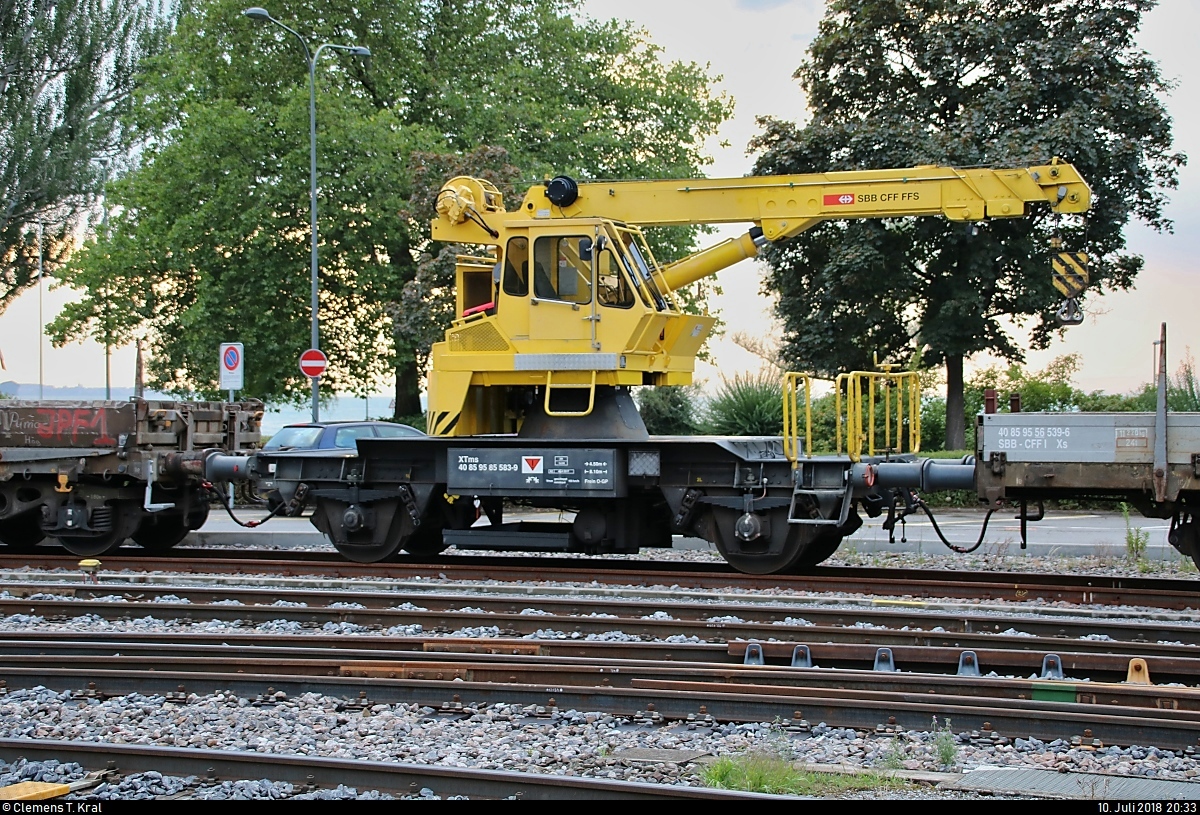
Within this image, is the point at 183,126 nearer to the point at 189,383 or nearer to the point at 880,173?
the point at 189,383

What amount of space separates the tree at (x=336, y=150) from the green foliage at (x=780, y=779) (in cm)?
2429

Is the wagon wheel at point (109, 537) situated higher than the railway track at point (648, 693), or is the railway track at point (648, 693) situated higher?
the wagon wheel at point (109, 537)

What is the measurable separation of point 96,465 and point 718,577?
786 cm

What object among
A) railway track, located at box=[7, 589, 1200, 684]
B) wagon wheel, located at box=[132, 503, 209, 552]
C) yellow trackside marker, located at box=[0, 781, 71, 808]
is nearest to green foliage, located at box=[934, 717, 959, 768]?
railway track, located at box=[7, 589, 1200, 684]

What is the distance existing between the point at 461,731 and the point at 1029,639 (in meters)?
4.27

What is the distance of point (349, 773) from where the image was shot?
6.25 m

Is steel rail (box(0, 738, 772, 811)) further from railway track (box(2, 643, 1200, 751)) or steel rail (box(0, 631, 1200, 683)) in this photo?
steel rail (box(0, 631, 1200, 683))

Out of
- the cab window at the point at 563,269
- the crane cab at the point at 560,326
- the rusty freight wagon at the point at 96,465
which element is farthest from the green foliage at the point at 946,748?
the rusty freight wagon at the point at 96,465

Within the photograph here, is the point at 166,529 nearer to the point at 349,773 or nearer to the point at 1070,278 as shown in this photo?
the point at 349,773

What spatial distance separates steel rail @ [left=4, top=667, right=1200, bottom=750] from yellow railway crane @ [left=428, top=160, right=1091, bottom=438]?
602 centimetres

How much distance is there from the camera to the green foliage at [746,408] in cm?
2481

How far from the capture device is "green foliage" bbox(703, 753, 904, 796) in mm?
6057

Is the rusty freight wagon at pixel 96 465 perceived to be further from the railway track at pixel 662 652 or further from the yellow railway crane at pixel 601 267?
the yellow railway crane at pixel 601 267

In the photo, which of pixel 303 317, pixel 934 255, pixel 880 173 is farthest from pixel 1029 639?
pixel 303 317
